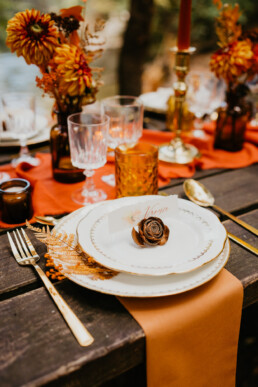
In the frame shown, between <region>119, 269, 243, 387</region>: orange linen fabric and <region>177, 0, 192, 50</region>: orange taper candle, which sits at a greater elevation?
<region>177, 0, 192, 50</region>: orange taper candle

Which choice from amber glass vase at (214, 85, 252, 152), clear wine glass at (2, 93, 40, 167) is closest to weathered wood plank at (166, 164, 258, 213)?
amber glass vase at (214, 85, 252, 152)

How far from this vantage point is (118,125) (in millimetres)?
1124

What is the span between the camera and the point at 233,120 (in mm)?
1242

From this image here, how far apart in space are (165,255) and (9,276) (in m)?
0.29

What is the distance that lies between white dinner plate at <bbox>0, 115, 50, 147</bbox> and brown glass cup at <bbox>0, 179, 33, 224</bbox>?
41 cm

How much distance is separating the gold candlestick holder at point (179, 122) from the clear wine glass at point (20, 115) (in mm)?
429

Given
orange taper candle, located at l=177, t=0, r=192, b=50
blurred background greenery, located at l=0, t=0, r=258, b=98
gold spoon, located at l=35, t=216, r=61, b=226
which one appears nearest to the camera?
gold spoon, located at l=35, t=216, r=61, b=226

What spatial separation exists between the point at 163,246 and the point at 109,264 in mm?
118

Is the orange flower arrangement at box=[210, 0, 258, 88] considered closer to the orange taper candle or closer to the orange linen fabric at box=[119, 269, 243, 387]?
the orange taper candle

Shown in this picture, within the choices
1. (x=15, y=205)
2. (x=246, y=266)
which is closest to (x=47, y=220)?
(x=15, y=205)

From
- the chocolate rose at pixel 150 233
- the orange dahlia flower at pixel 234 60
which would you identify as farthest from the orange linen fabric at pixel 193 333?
the orange dahlia flower at pixel 234 60

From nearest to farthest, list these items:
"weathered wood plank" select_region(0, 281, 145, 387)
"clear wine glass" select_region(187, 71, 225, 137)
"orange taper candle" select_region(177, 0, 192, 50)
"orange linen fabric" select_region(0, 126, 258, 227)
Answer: "weathered wood plank" select_region(0, 281, 145, 387) → "orange linen fabric" select_region(0, 126, 258, 227) → "orange taper candle" select_region(177, 0, 192, 50) → "clear wine glass" select_region(187, 71, 225, 137)

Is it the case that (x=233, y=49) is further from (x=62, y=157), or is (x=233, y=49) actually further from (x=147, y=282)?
(x=147, y=282)

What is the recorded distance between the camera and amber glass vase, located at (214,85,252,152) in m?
1.21
